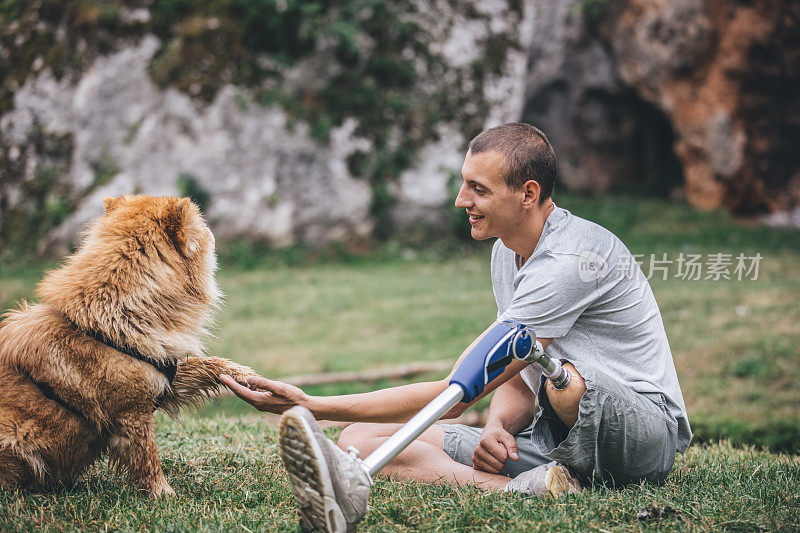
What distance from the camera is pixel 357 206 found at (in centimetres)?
1139

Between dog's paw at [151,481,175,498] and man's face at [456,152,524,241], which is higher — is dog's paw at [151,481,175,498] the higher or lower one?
the lower one

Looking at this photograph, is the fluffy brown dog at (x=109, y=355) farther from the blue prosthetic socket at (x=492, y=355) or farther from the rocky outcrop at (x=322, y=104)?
the rocky outcrop at (x=322, y=104)

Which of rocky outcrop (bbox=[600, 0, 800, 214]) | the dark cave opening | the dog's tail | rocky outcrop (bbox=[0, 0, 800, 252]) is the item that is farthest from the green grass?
the dark cave opening

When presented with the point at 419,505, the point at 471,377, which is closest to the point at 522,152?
the point at 471,377

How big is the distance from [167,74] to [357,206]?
3622mm

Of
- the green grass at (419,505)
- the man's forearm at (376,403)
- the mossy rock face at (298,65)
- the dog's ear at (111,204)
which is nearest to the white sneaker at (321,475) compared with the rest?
the green grass at (419,505)

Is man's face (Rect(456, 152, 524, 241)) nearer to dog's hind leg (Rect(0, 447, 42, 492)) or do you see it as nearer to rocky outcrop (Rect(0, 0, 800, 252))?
dog's hind leg (Rect(0, 447, 42, 492))

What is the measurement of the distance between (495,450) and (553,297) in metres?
0.78

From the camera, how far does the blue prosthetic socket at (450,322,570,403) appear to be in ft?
7.83

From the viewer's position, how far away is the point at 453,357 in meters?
6.73

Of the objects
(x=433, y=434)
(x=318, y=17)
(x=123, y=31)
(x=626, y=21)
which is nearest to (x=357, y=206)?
(x=318, y=17)

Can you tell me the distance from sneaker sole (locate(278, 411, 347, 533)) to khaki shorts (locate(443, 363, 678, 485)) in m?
0.99

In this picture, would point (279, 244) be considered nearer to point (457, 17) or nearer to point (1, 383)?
point (457, 17)

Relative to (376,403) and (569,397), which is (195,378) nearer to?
(376,403)
